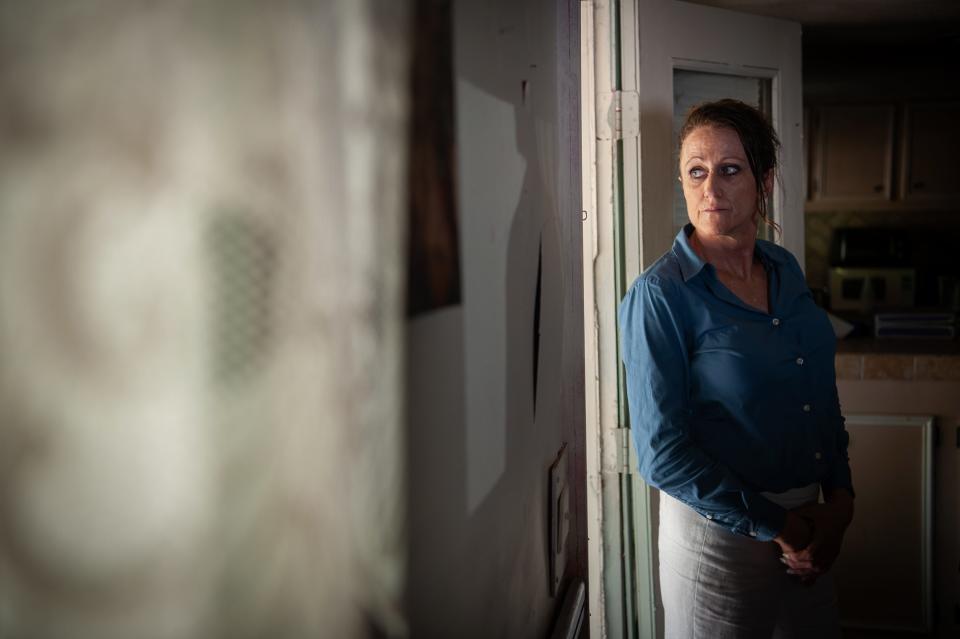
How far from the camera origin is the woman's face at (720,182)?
133 cm

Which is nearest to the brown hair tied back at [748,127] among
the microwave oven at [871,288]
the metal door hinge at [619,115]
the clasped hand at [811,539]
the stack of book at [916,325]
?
the metal door hinge at [619,115]

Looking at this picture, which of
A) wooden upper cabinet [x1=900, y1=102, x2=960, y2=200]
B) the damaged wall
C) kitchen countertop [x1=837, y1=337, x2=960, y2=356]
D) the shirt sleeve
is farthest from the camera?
wooden upper cabinet [x1=900, y1=102, x2=960, y2=200]

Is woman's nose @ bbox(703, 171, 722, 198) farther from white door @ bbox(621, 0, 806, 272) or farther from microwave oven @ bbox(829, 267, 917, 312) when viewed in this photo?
microwave oven @ bbox(829, 267, 917, 312)

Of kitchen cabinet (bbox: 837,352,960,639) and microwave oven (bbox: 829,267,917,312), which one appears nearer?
kitchen cabinet (bbox: 837,352,960,639)

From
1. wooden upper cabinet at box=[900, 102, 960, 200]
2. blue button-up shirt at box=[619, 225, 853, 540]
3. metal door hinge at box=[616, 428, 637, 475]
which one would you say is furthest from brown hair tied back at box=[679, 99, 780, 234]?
wooden upper cabinet at box=[900, 102, 960, 200]

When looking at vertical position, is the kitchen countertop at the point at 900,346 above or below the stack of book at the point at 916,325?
below

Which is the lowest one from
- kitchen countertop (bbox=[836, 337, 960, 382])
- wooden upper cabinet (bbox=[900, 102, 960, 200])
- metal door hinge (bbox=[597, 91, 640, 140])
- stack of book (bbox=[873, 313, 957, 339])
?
kitchen countertop (bbox=[836, 337, 960, 382])

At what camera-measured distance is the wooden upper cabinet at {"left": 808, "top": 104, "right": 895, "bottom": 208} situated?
12.8 feet

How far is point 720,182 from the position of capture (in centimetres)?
133

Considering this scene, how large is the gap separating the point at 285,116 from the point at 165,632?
21cm

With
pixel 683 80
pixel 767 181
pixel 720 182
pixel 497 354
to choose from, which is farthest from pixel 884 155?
pixel 497 354

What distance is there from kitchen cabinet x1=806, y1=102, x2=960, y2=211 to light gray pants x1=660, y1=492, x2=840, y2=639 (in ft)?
10.6

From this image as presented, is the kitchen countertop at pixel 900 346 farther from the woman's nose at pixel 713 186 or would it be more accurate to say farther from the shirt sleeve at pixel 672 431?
the shirt sleeve at pixel 672 431

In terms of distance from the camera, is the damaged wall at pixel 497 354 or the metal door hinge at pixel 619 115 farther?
the metal door hinge at pixel 619 115
